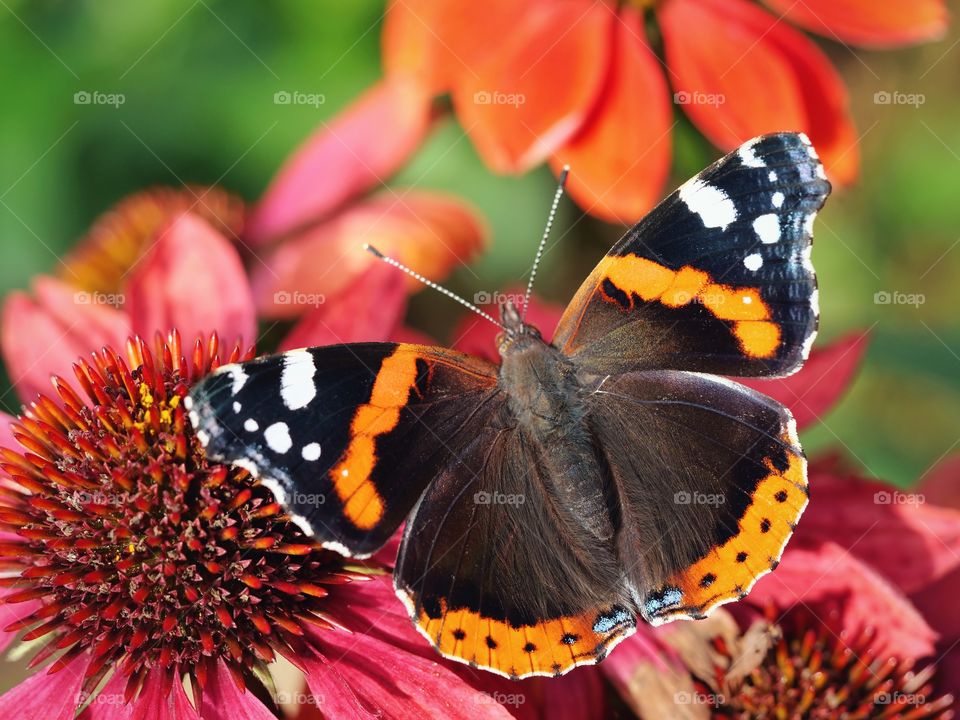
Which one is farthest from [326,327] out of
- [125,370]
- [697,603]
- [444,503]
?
[697,603]

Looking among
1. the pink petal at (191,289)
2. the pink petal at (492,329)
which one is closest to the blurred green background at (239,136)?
the pink petal at (492,329)

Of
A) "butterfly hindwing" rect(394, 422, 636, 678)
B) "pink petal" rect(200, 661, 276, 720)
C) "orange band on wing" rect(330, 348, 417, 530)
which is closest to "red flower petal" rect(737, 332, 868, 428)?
"butterfly hindwing" rect(394, 422, 636, 678)

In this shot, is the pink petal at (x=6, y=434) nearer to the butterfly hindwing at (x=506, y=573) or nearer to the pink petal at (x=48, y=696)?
the pink petal at (x=48, y=696)

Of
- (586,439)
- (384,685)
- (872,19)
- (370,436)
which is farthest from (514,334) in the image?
(872,19)

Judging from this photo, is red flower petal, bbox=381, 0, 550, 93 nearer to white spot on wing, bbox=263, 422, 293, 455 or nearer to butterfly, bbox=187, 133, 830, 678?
butterfly, bbox=187, 133, 830, 678

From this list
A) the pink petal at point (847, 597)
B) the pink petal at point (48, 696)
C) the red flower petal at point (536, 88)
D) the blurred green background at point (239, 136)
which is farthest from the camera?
the blurred green background at point (239, 136)

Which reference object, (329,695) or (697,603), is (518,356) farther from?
(329,695)
